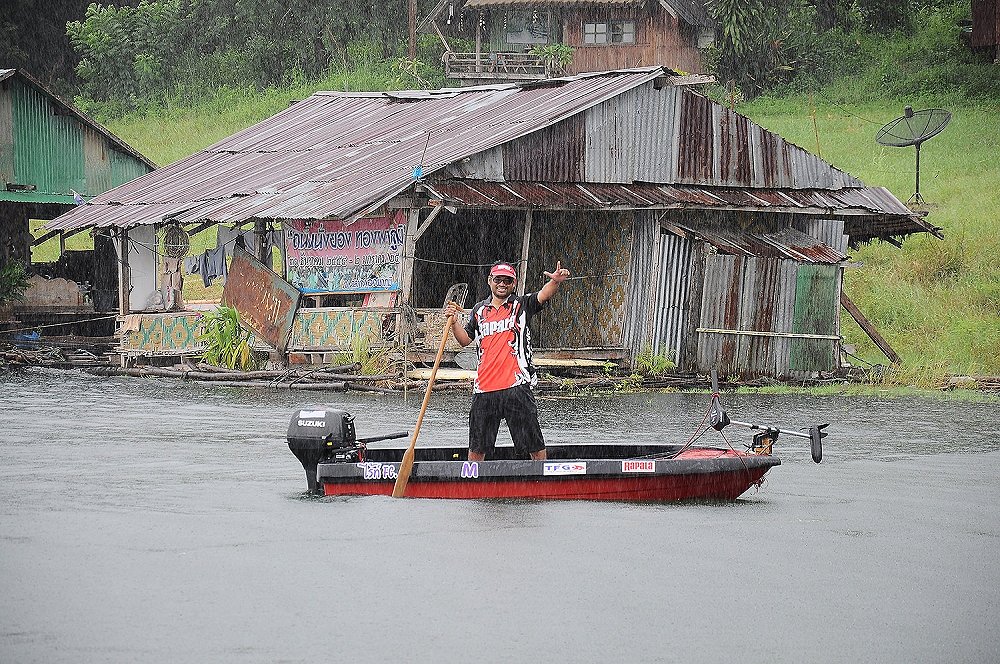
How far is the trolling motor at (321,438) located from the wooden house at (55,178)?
19.1 meters

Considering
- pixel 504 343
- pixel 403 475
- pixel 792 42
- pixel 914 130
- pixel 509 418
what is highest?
pixel 792 42

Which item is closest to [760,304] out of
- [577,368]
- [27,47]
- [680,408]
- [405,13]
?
[577,368]

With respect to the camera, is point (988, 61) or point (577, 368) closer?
point (577, 368)

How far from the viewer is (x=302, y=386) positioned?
2300cm

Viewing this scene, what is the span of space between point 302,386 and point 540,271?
5.74 m

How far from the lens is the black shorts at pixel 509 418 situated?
499 inches

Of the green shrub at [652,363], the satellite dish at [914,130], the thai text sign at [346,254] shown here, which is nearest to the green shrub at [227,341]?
the thai text sign at [346,254]

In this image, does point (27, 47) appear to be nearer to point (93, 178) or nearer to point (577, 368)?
point (93, 178)

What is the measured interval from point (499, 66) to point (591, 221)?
25.2 metres

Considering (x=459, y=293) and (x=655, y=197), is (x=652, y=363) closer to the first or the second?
(x=655, y=197)

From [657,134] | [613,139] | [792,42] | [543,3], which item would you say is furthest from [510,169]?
[792,42]

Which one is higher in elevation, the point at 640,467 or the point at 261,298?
the point at 261,298

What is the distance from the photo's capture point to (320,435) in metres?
12.8

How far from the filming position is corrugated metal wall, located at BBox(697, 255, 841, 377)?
24484mm
